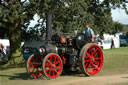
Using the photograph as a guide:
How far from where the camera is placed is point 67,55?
852 cm

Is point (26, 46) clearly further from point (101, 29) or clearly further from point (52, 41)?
point (52, 41)

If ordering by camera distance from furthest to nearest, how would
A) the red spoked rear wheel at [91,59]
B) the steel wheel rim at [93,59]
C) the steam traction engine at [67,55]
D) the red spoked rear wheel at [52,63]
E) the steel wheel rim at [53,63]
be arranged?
the steel wheel rim at [93,59], the red spoked rear wheel at [91,59], the steam traction engine at [67,55], the steel wheel rim at [53,63], the red spoked rear wheel at [52,63]

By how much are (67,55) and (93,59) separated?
89cm

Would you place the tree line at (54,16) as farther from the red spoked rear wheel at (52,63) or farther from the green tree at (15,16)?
the red spoked rear wheel at (52,63)

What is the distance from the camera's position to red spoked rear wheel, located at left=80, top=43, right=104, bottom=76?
812cm

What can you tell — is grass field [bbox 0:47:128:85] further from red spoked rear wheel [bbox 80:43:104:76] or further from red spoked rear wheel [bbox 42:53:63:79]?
red spoked rear wheel [bbox 42:53:63:79]

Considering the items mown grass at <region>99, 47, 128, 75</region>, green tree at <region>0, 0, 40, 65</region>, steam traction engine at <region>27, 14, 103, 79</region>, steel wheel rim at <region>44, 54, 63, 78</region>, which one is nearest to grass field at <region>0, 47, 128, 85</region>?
mown grass at <region>99, 47, 128, 75</region>

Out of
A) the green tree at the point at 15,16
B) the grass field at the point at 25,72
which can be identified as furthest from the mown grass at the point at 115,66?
the green tree at the point at 15,16

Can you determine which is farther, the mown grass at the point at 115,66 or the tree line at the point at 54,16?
the tree line at the point at 54,16

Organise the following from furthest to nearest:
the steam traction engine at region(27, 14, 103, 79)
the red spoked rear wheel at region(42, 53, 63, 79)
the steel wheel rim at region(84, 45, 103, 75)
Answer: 1. the steel wheel rim at region(84, 45, 103, 75)
2. the steam traction engine at region(27, 14, 103, 79)
3. the red spoked rear wheel at region(42, 53, 63, 79)

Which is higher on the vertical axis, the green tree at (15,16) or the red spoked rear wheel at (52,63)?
the green tree at (15,16)

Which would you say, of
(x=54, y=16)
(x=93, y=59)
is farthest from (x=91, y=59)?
(x=54, y=16)

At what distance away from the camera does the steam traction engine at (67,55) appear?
7.95 meters

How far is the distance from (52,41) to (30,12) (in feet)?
17.0
